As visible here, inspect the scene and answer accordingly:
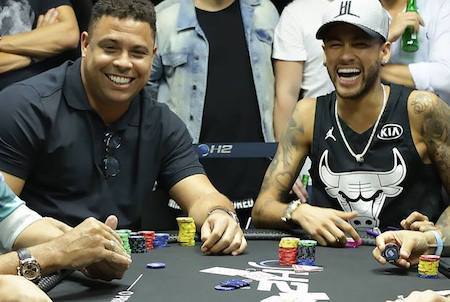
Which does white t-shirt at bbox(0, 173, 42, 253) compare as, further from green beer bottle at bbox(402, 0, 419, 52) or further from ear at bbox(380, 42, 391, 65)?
green beer bottle at bbox(402, 0, 419, 52)

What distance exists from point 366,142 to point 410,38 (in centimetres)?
77

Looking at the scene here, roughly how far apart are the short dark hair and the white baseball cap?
66cm

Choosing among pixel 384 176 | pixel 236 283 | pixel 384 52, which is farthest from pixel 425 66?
pixel 236 283

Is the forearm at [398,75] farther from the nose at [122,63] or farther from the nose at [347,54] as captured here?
the nose at [122,63]

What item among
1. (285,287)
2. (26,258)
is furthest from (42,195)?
(285,287)

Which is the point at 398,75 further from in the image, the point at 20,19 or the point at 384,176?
→ the point at 20,19

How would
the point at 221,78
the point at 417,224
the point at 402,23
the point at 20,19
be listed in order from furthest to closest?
the point at 221,78
the point at 20,19
the point at 402,23
the point at 417,224

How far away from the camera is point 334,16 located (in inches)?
126

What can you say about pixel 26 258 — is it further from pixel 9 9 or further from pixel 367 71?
pixel 9 9

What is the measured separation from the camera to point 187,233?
2787 mm

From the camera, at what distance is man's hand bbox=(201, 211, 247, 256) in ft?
8.61

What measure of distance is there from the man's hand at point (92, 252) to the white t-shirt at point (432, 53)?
6.29 feet

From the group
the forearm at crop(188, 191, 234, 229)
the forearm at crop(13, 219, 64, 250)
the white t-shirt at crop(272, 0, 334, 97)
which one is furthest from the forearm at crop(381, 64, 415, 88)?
the forearm at crop(13, 219, 64, 250)

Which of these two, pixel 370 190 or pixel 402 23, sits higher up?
pixel 402 23
